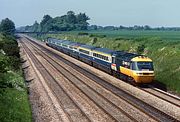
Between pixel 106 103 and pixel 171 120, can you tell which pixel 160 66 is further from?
pixel 171 120

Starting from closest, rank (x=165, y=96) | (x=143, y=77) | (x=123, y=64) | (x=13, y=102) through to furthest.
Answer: (x=13, y=102) < (x=165, y=96) < (x=143, y=77) < (x=123, y=64)

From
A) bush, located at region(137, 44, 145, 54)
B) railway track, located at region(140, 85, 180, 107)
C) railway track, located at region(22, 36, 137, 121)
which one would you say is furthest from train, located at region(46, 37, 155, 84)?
bush, located at region(137, 44, 145, 54)

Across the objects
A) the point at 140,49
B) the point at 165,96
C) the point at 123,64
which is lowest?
the point at 165,96

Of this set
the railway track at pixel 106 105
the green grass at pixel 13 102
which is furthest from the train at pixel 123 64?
the green grass at pixel 13 102

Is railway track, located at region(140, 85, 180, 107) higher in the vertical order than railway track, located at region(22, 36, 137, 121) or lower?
lower

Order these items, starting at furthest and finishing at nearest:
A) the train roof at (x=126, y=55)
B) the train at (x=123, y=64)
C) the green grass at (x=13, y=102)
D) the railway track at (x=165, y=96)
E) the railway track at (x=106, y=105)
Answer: the train roof at (x=126, y=55) → the train at (x=123, y=64) → the railway track at (x=165, y=96) → the railway track at (x=106, y=105) → the green grass at (x=13, y=102)

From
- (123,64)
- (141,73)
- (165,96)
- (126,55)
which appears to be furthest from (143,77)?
(126,55)

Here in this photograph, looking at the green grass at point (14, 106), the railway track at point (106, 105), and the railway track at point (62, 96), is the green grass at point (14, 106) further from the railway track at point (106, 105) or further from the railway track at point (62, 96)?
the railway track at point (106, 105)

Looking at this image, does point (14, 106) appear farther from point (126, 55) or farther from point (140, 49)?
point (140, 49)

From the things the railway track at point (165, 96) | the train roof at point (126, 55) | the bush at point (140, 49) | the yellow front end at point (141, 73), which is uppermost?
the train roof at point (126, 55)

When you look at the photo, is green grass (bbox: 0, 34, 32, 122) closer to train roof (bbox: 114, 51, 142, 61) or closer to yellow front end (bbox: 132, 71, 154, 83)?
yellow front end (bbox: 132, 71, 154, 83)

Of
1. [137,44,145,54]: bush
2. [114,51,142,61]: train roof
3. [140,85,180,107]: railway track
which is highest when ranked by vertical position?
[114,51,142,61]: train roof

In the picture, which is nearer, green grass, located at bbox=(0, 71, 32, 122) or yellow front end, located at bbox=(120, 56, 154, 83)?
green grass, located at bbox=(0, 71, 32, 122)

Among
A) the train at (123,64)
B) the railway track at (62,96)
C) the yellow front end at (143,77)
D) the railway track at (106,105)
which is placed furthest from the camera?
the train at (123,64)
